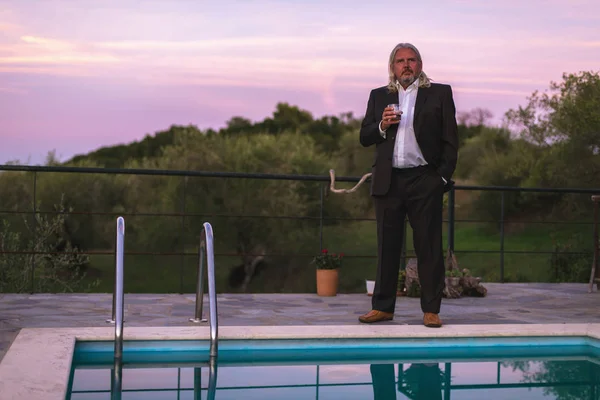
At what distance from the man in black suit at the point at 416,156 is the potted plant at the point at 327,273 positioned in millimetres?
1671

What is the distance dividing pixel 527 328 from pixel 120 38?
41.3 ft

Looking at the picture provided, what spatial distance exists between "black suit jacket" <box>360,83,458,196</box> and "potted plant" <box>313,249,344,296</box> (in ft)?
5.85

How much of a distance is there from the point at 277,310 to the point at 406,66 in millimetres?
1679

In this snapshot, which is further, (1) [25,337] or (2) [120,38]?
(2) [120,38]

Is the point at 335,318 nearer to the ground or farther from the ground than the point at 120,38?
nearer to the ground

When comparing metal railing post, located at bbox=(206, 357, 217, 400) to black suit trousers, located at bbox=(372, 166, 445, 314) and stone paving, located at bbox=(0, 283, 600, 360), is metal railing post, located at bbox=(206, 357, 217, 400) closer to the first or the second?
stone paving, located at bbox=(0, 283, 600, 360)

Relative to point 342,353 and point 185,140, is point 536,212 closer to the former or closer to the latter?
point 185,140

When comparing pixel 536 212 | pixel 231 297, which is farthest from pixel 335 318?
pixel 536 212

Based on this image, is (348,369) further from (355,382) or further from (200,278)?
(200,278)

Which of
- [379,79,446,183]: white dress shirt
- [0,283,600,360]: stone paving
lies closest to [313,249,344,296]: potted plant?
[0,283,600,360]: stone paving

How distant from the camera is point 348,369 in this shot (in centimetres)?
344

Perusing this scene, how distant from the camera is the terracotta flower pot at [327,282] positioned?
5.74 meters

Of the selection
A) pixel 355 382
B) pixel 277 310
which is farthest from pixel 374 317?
pixel 355 382

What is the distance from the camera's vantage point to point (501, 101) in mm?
16766
